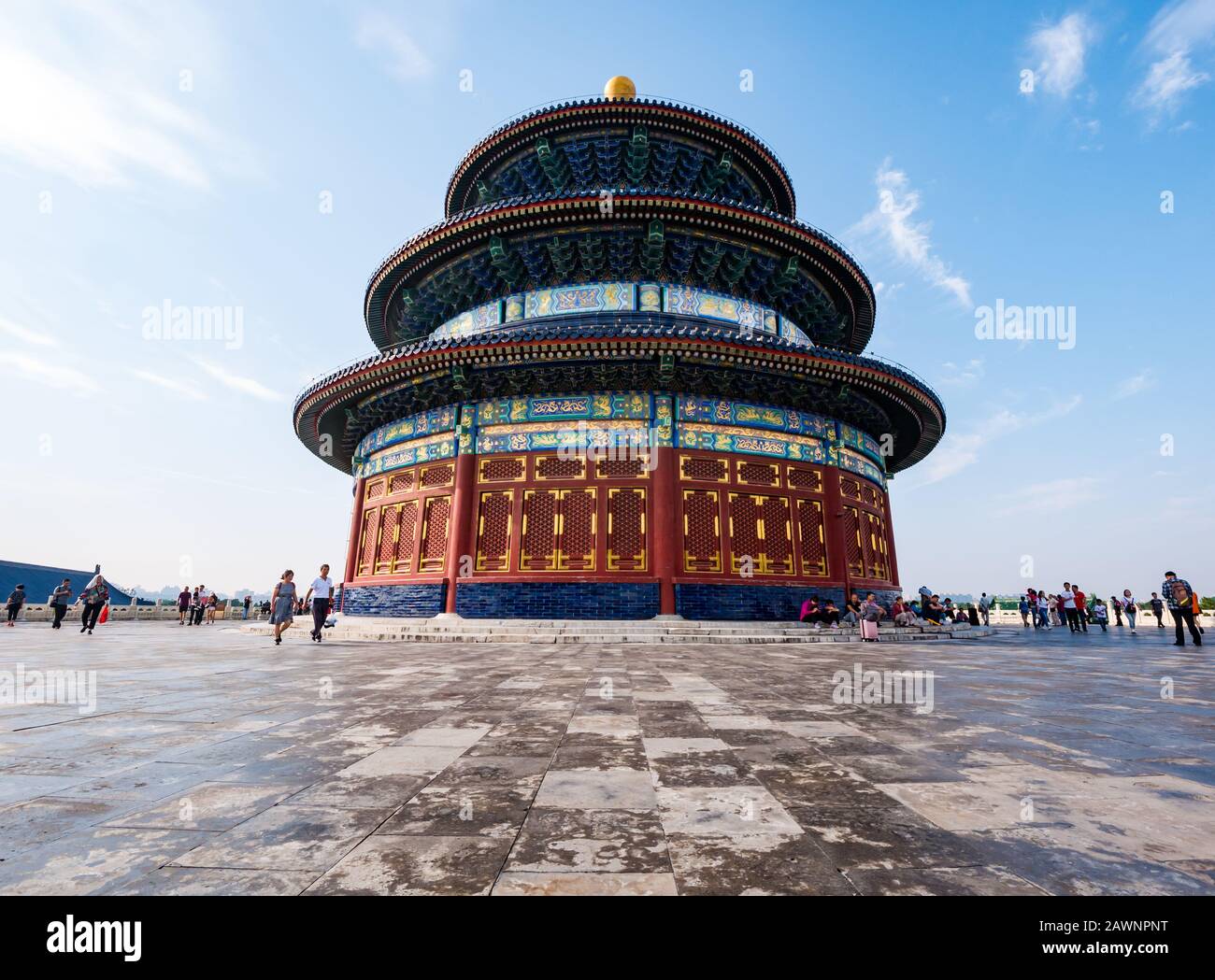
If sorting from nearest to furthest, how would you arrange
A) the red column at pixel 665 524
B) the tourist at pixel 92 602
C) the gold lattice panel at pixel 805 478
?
the red column at pixel 665 524
the tourist at pixel 92 602
the gold lattice panel at pixel 805 478

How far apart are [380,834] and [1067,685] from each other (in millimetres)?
6440

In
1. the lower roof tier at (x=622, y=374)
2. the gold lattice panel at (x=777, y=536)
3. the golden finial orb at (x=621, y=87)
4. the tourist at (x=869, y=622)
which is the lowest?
the tourist at (x=869, y=622)

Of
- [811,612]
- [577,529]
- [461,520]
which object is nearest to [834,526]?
[811,612]

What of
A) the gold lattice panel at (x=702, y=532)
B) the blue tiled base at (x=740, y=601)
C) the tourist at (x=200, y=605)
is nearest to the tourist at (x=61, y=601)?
the tourist at (x=200, y=605)

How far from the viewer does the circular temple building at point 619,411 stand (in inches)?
537

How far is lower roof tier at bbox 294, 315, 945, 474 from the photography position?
13.2 metres

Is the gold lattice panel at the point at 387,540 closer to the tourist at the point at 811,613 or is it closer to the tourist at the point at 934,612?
the tourist at the point at 811,613

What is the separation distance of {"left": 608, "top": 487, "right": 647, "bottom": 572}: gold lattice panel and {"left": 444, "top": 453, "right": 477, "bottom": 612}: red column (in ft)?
11.7

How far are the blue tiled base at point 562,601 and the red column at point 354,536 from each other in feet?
17.4

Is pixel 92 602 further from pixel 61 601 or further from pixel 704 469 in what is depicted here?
pixel 704 469

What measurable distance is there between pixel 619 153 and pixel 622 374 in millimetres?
9268

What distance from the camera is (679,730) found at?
3457 millimetres
